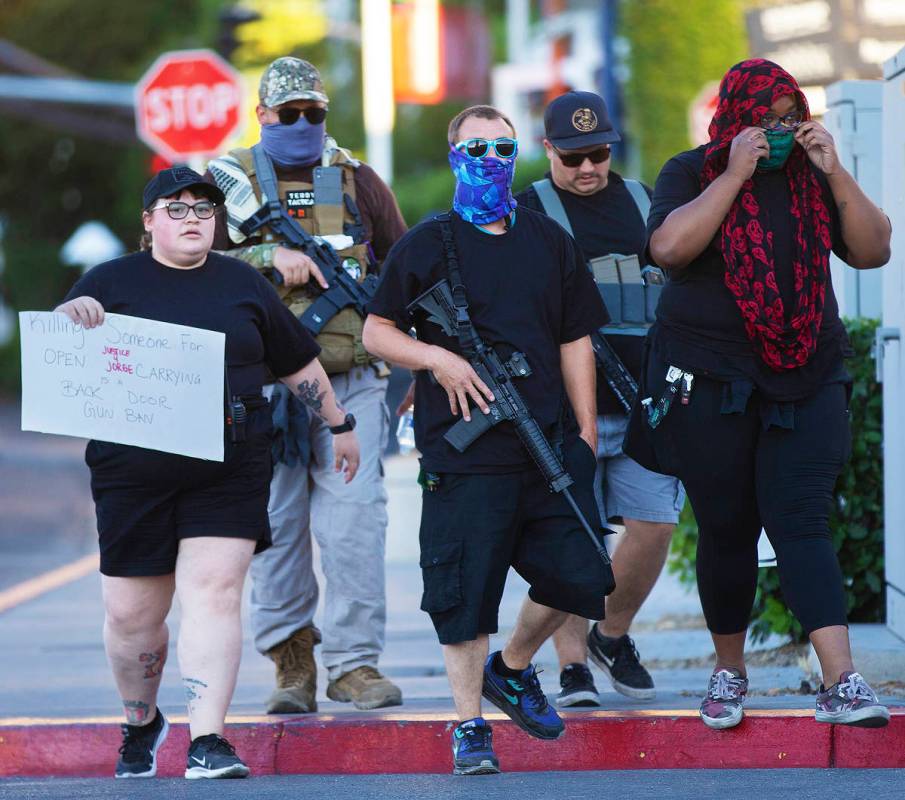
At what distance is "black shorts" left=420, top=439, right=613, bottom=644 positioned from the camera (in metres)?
5.46

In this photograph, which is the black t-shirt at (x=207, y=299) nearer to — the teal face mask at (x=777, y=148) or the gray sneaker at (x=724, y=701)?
the teal face mask at (x=777, y=148)

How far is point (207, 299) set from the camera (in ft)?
18.5

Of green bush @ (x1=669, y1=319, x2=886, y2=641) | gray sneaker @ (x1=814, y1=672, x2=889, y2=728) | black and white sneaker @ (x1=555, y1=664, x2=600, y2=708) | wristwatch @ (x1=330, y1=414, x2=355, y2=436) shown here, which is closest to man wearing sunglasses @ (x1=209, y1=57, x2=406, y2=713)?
wristwatch @ (x1=330, y1=414, x2=355, y2=436)

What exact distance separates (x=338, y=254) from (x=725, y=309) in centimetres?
Answer: 166

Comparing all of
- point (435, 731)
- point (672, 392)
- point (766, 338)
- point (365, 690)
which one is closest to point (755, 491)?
point (672, 392)

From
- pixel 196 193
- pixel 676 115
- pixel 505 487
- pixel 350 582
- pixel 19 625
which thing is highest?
pixel 676 115

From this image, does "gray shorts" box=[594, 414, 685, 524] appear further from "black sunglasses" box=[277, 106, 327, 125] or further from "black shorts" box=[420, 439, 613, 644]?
"black sunglasses" box=[277, 106, 327, 125]

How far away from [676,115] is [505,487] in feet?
84.0

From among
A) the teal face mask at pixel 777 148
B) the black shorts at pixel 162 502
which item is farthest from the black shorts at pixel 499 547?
the teal face mask at pixel 777 148

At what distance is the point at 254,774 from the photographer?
19.6ft

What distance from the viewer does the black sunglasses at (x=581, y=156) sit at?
636cm

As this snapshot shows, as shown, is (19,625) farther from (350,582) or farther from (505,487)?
(505,487)

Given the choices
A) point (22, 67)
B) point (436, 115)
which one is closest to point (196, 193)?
point (22, 67)

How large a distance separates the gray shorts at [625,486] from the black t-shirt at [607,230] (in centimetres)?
8
